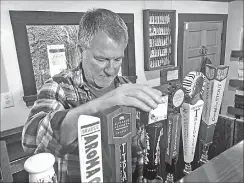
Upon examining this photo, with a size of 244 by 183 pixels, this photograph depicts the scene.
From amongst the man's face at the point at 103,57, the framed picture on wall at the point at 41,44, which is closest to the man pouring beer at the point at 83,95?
the man's face at the point at 103,57

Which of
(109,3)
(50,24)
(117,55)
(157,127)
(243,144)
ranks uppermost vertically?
(109,3)

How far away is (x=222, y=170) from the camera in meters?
0.58

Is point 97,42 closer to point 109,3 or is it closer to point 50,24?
point 50,24

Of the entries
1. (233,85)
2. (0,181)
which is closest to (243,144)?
(233,85)

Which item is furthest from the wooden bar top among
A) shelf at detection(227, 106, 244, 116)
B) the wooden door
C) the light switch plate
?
the wooden door

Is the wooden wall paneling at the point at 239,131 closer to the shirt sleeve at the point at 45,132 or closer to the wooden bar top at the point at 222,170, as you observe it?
the wooden bar top at the point at 222,170

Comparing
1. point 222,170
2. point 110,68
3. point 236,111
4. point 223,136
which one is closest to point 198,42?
point 236,111

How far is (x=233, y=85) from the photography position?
34.6 inches

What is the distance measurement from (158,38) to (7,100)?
2.06 metres

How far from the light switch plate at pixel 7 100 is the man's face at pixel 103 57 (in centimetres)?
125

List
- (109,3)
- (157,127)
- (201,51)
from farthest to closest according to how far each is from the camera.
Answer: (201,51) < (109,3) < (157,127)

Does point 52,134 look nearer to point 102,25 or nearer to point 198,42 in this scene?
point 102,25

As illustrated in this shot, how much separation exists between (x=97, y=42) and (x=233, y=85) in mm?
600

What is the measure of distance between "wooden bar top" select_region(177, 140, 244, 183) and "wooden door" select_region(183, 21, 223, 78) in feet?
8.70
